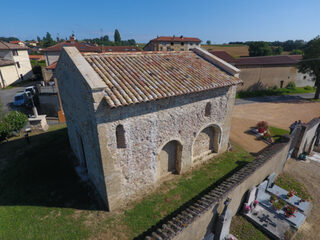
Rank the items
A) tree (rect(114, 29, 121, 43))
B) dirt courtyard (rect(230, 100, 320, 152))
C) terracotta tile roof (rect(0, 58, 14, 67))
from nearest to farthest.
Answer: dirt courtyard (rect(230, 100, 320, 152)) < terracotta tile roof (rect(0, 58, 14, 67)) < tree (rect(114, 29, 121, 43))

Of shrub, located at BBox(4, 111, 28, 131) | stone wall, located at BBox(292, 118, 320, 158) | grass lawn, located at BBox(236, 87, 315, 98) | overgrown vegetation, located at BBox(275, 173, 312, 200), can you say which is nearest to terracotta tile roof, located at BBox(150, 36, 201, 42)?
grass lawn, located at BBox(236, 87, 315, 98)

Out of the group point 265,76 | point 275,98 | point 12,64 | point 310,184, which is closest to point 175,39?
point 265,76

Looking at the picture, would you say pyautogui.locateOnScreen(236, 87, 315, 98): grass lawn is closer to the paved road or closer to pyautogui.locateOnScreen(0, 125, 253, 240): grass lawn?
the paved road

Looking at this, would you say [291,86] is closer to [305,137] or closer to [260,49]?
[305,137]

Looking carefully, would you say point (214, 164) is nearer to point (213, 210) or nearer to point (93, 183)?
point (213, 210)

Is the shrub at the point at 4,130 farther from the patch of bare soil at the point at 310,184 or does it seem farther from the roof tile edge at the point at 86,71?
the patch of bare soil at the point at 310,184
